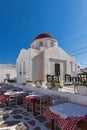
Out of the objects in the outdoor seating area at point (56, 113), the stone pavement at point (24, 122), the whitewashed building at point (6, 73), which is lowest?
the stone pavement at point (24, 122)

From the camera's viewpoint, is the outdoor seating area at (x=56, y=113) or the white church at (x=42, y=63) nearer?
the outdoor seating area at (x=56, y=113)

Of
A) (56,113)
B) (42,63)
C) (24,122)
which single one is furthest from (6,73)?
(56,113)

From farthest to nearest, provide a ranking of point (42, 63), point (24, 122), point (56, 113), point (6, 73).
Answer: point (6, 73)
point (42, 63)
point (24, 122)
point (56, 113)

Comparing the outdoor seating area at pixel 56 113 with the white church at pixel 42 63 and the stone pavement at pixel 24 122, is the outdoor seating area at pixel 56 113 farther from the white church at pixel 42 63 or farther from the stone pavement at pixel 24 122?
the white church at pixel 42 63

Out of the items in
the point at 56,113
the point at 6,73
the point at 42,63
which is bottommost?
the point at 56,113

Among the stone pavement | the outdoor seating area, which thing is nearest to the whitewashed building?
the outdoor seating area

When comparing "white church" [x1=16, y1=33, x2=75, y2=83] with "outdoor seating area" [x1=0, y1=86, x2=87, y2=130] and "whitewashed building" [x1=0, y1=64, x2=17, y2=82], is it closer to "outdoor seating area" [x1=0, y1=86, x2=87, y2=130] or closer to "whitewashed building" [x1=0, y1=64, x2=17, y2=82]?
"outdoor seating area" [x1=0, y1=86, x2=87, y2=130]

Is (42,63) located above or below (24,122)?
above

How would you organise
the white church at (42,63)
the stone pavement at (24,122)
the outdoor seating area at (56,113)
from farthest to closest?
the white church at (42,63), the stone pavement at (24,122), the outdoor seating area at (56,113)

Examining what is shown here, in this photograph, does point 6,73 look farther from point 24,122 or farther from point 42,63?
Result: point 24,122

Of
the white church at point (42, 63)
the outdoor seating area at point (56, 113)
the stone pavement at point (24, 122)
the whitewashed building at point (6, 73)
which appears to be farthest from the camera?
the whitewashed building at point (6, 73)

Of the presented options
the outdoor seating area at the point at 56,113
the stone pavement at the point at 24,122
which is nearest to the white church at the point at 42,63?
the outdoor seating area at the point at 56,113

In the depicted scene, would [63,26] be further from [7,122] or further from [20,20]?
[7,122]

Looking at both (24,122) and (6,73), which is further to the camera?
(6,73)
